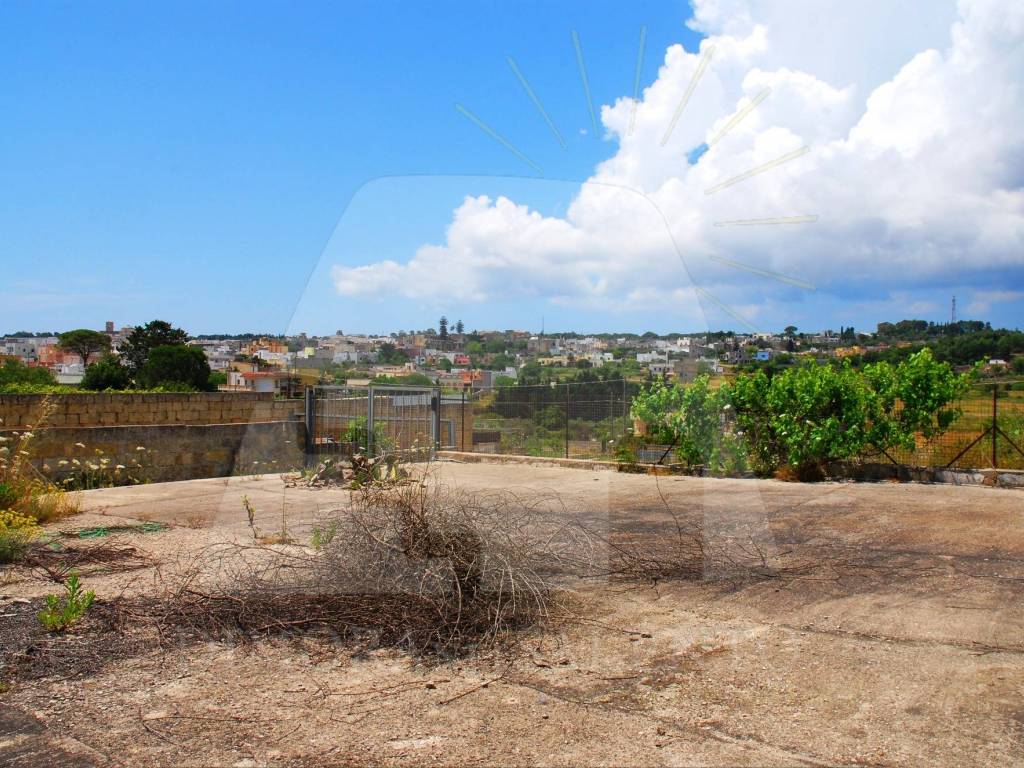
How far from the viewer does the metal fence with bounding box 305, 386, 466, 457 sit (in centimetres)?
1221

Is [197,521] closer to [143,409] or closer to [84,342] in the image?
[143,409]

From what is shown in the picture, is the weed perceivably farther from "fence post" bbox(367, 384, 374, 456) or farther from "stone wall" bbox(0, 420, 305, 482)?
"stone wall" bbox(0, 420, 305, 482)

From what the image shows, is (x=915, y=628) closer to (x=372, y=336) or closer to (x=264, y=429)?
(x=372, y=336)

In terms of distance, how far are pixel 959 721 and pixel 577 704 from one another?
1417 millimetres

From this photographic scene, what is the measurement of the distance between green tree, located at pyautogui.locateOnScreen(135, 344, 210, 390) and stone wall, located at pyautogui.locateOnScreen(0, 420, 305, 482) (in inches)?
1096

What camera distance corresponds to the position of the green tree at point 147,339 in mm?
54031

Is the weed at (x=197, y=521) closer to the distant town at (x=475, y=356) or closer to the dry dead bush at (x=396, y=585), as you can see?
the distant town at (x=475, y=356)

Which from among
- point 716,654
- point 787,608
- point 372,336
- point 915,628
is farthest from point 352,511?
point 915,628

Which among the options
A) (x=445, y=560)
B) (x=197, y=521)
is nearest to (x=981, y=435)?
(x=445, y=560)

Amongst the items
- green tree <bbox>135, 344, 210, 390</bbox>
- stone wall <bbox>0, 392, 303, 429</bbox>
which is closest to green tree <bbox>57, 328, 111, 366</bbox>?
green tree <bbox>135, 344, 210, 390</bbox>

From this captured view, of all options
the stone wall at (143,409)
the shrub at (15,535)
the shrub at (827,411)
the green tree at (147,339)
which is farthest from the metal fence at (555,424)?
the green tree at (147,339)

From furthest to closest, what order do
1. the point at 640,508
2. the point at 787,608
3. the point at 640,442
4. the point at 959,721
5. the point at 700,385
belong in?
the point at 640,442, the point at 700,385, the point at 640,508, the point at 787,608, the point at 959,721

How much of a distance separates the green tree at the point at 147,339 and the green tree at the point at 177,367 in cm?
797

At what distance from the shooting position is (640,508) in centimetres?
850
